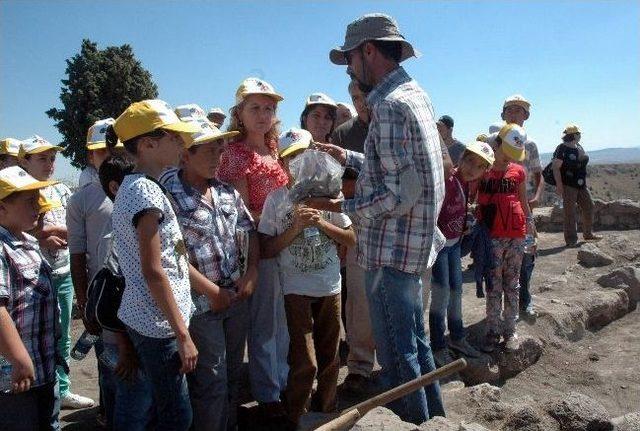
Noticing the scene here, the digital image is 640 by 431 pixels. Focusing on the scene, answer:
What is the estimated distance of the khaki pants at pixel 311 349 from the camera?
128 inches

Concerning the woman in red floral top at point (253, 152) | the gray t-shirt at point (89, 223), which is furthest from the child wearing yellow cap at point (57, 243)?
the woman in red floral top at point (253, 152)

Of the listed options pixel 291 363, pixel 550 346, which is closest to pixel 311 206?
pixel 291 363

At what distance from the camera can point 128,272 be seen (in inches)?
96.7

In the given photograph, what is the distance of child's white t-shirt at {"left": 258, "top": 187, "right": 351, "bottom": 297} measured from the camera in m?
3.26

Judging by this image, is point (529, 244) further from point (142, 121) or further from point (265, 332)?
point (142, 121)

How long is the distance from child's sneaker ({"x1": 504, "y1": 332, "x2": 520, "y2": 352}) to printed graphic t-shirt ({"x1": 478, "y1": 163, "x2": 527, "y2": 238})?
36.2 inches

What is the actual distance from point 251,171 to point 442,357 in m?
2.27

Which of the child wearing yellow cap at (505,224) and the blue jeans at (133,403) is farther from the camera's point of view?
the child wearing yellow cap at (505,224)

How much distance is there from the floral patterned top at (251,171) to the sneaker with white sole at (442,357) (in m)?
2.03

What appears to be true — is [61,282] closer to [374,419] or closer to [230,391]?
[230,391]

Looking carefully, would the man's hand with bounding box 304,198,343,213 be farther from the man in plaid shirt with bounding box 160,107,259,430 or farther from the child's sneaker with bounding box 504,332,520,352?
the child's sneaker with bounding box 504,332,520,352

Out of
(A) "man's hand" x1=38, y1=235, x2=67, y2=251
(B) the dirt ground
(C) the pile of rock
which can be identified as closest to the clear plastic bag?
(B) the dirt ground

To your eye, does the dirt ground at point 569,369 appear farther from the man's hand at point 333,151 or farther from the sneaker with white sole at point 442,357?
the man's hand at point 333,151

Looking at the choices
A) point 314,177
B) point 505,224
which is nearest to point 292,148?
point 314,177
